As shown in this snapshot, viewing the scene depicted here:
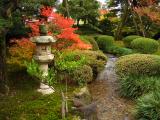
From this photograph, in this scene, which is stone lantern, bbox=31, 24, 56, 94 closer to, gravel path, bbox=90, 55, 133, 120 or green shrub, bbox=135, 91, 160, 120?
gravel path, bbox=90, 55, 133, 120

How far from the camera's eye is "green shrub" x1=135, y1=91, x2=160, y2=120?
8.54m

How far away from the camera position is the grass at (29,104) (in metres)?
7.95

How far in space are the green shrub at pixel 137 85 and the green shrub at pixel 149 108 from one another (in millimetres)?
1141

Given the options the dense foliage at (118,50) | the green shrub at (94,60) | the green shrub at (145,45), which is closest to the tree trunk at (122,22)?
the dense foliage at (118,50)

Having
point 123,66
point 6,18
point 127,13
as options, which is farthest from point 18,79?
point 127,13

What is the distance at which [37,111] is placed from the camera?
26.7ft

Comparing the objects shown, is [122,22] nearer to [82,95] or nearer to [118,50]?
[118,50]

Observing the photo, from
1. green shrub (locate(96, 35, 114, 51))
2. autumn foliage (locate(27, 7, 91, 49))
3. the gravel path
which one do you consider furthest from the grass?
green shrub (locate(96, 35, 114, 51))

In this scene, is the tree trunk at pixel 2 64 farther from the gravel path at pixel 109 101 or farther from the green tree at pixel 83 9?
the green tree at pixel 83 9

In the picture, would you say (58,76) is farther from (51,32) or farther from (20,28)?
(20,28)

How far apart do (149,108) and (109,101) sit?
6.71 ft

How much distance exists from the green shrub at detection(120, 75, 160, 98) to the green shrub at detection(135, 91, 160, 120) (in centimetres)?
114

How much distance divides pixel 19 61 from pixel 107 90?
3359 millimetres

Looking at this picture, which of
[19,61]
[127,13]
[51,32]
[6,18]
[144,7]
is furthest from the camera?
[127,13]
